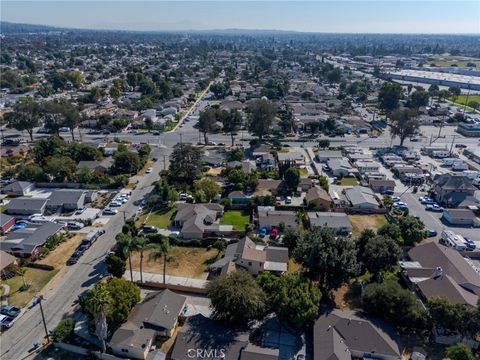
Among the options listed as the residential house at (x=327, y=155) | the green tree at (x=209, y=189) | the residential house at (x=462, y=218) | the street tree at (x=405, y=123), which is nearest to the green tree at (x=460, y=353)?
the residential house at (x=462, y=218)

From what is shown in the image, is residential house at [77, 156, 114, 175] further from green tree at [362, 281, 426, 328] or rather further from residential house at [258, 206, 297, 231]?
green tree at [362, 281, 426, 328]

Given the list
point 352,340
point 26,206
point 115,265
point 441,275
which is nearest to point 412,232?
point 441,275

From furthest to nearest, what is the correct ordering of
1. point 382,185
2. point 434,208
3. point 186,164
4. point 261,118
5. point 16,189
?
point 261,118 → point 186,164 → point 382,185 → point 16,189 → point 434,208

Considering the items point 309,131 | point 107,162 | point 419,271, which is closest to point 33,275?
point 107,162

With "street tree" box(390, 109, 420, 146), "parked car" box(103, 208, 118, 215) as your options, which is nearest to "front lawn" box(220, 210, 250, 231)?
"parked car" box(103, 208, 118, 215)

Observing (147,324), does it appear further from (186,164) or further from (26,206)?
(186,164)
